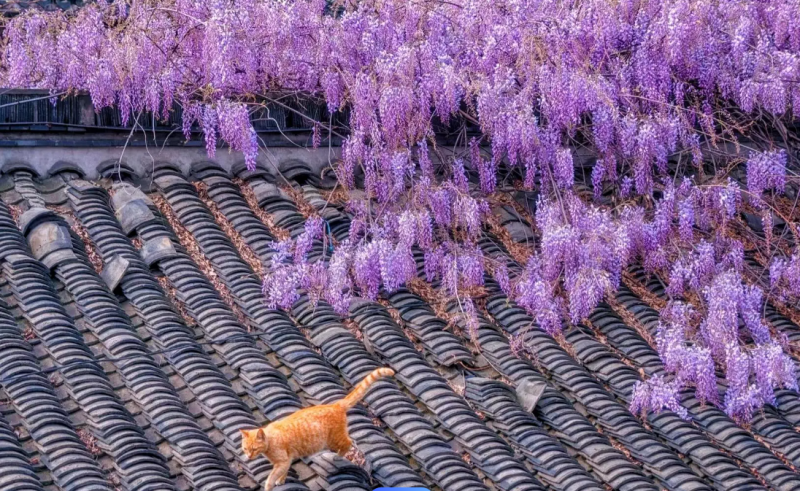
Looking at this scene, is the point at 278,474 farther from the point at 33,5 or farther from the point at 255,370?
the point at 33,5

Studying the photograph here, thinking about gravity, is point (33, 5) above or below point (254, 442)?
above

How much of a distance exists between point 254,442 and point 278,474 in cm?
16

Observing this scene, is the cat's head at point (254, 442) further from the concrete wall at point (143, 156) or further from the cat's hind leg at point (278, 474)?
the concrete wall at point (143, 156)

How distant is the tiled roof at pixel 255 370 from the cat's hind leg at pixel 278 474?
0.17 feet

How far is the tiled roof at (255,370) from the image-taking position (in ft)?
15.7

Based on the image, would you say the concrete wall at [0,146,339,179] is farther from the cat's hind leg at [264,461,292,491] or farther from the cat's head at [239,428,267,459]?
the cat's hind leg at [264,461,292,491]

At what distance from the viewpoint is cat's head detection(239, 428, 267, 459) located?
4.63m

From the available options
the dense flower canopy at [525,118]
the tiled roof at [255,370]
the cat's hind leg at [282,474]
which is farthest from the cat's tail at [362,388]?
the dense flower canopy at [525,118]

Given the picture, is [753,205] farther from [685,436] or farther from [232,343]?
[232,343]

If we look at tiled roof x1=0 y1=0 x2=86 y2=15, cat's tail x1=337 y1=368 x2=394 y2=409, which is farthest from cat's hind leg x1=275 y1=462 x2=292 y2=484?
tiled roof x1=0 y1=0 x2=86 y2=15

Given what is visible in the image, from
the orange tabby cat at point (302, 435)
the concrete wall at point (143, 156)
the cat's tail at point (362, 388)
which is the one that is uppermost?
the concrete wall at point (143, 156)

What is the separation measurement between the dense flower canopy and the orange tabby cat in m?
1.01

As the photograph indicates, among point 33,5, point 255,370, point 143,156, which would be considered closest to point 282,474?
point 255,370

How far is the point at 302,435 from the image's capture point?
4758mm
